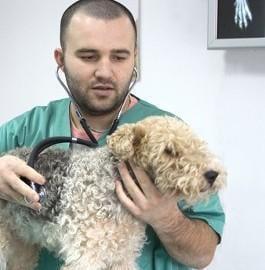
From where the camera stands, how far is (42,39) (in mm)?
2480

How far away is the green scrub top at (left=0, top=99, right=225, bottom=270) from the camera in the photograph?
154 cm

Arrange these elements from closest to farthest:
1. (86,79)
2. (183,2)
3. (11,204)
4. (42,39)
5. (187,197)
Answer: (187,197), (11,204), (86,79), (183,2), (42,39)

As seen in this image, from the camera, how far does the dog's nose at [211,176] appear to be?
1269 mm

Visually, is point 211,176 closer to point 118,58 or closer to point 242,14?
point 118,58

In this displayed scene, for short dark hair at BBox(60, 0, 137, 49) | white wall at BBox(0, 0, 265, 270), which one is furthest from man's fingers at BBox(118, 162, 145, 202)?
white wall at BBox(0, 0, 265, 270)

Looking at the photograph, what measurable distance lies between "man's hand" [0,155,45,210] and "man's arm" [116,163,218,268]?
0.68ft

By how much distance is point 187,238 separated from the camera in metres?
1.46

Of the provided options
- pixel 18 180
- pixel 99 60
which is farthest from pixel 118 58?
pixel 18 180

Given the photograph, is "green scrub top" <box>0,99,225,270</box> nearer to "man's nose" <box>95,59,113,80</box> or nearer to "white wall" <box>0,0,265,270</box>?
"man's nose" <box>95,59,113,80</box>

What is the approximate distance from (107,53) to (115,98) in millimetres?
137

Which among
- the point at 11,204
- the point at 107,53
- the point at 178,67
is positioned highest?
the point at 107,53

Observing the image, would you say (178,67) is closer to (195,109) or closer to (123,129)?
Answer: (195,109)

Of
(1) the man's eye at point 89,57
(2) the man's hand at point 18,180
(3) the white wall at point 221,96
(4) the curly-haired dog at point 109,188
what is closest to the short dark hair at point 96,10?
(1) the man's eye at point 89,57

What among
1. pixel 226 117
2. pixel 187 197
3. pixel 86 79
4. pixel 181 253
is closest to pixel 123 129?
pixel 187 197
